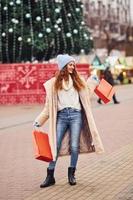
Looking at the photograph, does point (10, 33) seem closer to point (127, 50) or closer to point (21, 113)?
point (21, 113)

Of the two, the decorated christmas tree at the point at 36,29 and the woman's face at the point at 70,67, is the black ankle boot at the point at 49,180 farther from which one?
the decorated christmas tree at the point at 36,29

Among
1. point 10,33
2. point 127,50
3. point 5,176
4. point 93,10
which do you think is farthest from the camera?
point 127,50

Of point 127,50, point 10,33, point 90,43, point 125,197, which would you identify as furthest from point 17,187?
point 127,50

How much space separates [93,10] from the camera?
65062 millimetres

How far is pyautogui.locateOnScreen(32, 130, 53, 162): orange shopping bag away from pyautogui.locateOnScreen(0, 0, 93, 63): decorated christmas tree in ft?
69.9

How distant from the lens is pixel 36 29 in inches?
1138

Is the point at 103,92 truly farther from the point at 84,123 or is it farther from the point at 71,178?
the point at 71,178

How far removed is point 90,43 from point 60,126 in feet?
82.7

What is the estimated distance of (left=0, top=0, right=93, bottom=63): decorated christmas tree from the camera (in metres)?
28.2

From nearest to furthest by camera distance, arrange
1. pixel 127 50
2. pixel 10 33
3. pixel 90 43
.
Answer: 1. pixel 10 33
2. pixel 90 43
3. pixel 127 50

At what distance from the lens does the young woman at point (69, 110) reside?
6879 mm

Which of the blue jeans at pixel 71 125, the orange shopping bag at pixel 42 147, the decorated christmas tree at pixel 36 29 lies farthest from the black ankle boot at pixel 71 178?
the decorated christmas tree at pixel 36 29

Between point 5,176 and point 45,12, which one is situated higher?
point 45,12

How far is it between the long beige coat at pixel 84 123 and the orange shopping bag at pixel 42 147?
6cm
